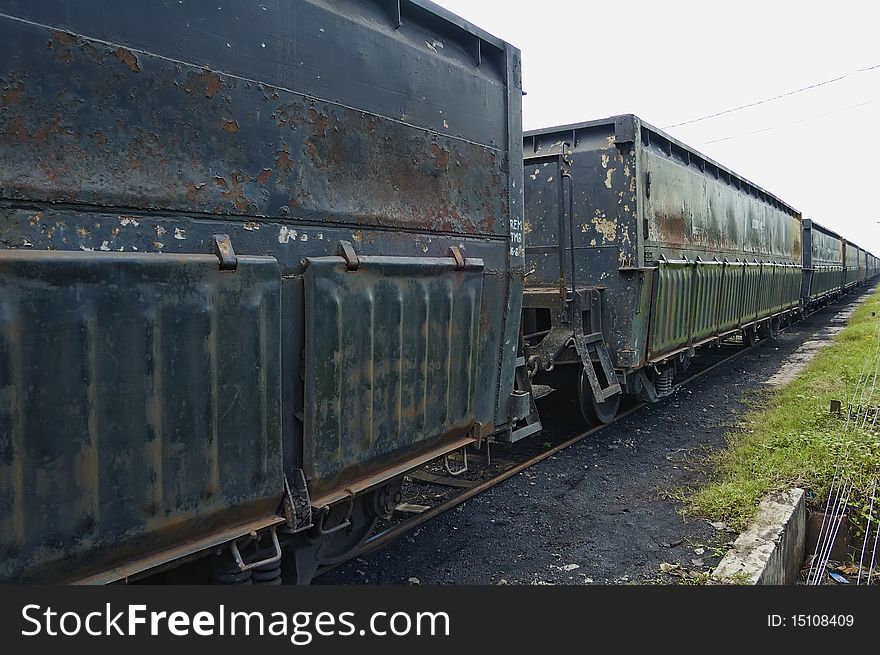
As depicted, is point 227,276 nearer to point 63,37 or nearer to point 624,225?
point 63,37

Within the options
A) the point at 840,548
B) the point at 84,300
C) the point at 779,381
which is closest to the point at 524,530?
the point at 840,548

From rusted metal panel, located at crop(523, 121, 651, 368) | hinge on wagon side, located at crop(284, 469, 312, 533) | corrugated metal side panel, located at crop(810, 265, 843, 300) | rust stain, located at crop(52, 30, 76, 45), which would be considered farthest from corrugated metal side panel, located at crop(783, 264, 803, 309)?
rust stain, located at crop(52, 30, 76, 45)

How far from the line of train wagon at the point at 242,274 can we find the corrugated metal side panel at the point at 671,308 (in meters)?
3.41

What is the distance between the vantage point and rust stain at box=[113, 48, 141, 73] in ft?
6.83

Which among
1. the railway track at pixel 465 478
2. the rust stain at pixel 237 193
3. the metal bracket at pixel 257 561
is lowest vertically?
the railway track at pixel 465 478

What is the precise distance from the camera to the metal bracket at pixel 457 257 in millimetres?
3492

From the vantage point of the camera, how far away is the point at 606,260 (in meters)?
6.95

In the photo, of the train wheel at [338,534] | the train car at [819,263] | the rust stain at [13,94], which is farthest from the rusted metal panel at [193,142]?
the train car at [819,263]

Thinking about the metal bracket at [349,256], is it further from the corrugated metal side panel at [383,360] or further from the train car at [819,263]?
the train car at [819,263]

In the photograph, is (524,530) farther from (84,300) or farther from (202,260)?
(84,300)

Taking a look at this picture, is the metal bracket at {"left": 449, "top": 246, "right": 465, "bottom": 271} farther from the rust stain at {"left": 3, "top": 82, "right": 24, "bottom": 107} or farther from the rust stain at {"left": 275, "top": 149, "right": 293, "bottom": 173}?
the rust stain at {"left": 3, "top": 82, "right": 24, "bottom": 107}

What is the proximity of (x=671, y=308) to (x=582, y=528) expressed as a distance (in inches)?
156

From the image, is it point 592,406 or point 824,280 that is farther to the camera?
point 824,280

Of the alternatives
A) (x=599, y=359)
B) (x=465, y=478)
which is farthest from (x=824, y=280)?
(x=465, y=478)
